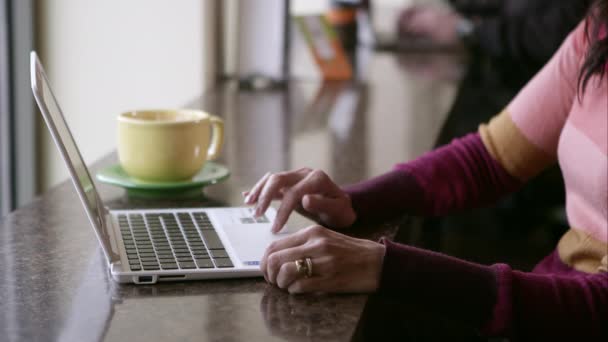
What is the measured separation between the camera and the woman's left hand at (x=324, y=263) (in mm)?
771

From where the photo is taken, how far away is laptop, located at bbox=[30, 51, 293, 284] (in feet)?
2.58

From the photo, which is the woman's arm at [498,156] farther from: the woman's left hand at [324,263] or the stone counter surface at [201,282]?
the woman's left hand at [324,263]

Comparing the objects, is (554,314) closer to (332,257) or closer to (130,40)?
(332,257)

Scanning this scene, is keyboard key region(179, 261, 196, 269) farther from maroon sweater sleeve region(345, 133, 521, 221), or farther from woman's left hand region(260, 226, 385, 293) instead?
maroon sweater sleeve region(345, 133, 521, 221)

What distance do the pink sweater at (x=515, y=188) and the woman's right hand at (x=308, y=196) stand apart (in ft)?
0.14

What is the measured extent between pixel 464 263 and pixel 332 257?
14 cm

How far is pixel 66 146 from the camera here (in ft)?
2.63

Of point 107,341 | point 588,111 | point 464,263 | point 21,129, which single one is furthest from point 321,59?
point 107,341

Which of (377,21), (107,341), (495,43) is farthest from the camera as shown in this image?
(377,21)

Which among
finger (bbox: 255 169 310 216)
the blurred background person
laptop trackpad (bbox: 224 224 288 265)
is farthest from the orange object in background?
laptop trackpad (bbox: 224 224 288 265)

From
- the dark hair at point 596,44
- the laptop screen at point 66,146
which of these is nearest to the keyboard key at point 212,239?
the laptop screen at point 66,146

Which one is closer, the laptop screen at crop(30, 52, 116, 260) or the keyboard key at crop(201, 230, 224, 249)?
the laptop screen at crop(30, 52, 116, 260)

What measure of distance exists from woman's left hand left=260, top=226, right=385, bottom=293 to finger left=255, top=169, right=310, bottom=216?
0.19 metres

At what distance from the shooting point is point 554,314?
32.1 inches
